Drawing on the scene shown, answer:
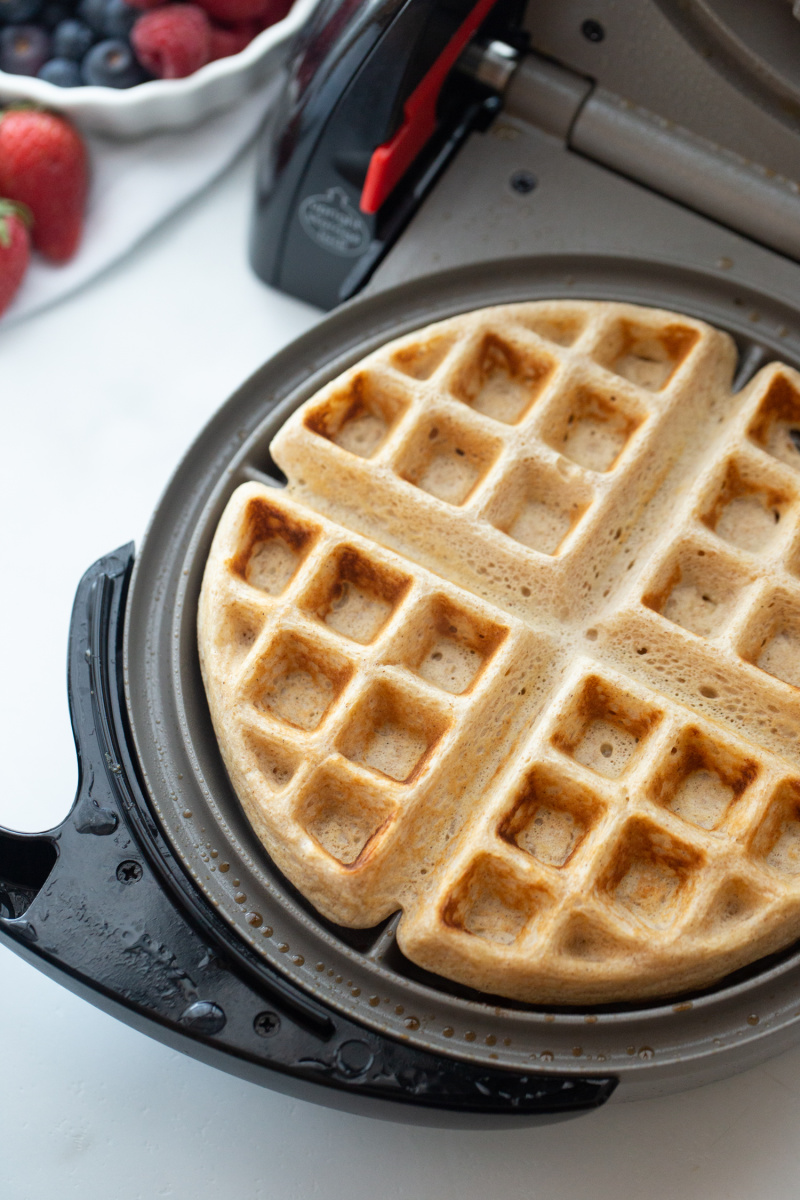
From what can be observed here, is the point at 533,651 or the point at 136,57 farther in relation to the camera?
the point at 136,57

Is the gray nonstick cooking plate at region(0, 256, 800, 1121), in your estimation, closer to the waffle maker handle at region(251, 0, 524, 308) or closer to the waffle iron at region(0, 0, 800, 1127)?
the waffle iron at region(0, 0, 800, 1127)

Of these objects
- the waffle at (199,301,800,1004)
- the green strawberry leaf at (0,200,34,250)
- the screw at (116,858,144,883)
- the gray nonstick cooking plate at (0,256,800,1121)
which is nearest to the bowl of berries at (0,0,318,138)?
the green strawberry leaf at (0,200,34,250)

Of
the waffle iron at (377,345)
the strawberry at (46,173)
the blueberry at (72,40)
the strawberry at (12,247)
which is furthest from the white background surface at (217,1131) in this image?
the blueberry at (72,40)

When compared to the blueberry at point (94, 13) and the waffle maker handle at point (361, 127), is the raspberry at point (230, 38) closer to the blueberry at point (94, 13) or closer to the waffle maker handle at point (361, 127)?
the blueberry at point (94, 13)

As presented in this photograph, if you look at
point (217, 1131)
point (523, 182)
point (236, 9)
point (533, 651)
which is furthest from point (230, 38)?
point (217, 1131)

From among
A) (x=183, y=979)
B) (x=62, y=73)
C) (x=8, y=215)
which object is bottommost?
(x=183, y=979)

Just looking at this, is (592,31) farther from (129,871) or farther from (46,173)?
(129,871)

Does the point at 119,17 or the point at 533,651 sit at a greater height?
the point at 119,17
